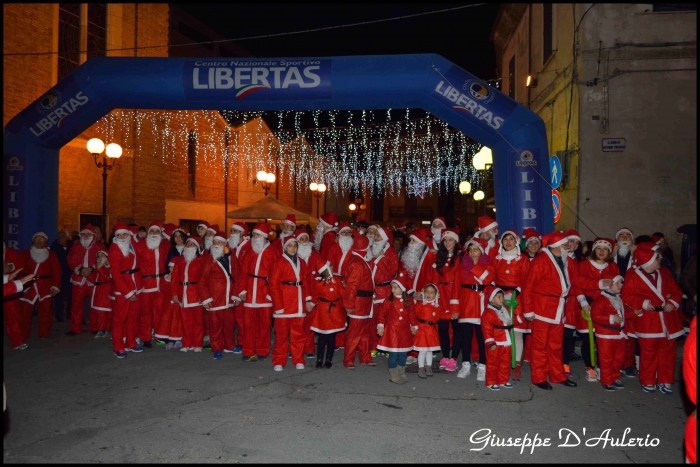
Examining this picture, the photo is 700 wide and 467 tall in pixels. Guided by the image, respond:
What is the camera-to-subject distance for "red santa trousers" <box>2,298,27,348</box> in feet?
27.0

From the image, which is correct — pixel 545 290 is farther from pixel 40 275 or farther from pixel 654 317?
pixel 40 275

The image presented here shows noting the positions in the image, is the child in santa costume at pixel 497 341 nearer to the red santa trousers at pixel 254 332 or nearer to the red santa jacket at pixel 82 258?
the red santa trousers at pixel 254 332

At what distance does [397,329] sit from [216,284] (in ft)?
9.91

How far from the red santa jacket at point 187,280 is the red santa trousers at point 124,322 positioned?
646mm

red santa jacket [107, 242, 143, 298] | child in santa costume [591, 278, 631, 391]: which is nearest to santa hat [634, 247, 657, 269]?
child in santa costume [591, 278, 631, 391]

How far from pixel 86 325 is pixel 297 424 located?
726 centimetres

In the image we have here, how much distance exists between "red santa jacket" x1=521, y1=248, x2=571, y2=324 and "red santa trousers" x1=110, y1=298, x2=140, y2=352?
228 inches

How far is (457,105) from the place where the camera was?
30.2 feet

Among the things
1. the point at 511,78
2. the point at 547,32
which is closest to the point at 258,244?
the point at 547,32

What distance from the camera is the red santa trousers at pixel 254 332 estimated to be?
303 inches

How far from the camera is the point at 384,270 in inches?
303

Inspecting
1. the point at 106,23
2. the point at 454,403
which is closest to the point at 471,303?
the point at 454,403

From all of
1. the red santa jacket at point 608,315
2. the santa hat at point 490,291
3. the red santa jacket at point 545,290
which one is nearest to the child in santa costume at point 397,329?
the santa hat at point 490,291

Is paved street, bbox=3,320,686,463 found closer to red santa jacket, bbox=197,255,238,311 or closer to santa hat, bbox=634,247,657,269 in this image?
red santa jacket, bbox=197,255,238,311
